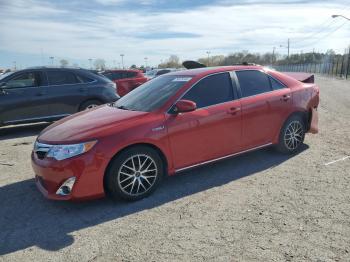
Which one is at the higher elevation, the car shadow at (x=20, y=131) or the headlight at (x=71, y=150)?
the headlight at (x=71, y=150)

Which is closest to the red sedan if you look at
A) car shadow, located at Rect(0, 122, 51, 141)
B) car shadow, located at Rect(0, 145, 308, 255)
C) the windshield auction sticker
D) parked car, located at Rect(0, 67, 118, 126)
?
the windshield auction sticker

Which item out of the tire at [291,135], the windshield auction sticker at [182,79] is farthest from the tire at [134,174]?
the tire at [291,135]

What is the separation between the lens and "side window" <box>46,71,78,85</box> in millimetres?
9570

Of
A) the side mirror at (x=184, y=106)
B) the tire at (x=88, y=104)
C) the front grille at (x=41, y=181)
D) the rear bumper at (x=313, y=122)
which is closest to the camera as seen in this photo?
the front grille at (x=41, y=181)

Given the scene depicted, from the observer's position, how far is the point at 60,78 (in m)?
9.67

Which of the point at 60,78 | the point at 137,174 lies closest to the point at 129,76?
the point at 60,78

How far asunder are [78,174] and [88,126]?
68 cm

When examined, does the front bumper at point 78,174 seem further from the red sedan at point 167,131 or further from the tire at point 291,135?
the tire at point 291,135

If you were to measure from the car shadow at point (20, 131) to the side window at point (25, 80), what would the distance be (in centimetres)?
126

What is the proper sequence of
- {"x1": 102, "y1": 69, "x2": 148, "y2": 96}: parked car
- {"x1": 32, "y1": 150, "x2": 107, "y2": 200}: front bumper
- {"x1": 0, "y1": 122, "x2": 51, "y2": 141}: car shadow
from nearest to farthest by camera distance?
{"x1": 32, "y1": 150, "x2": 107, "y2": 200}: front bumper → {"x1": 0, "y1": 122, "x2": 51, "y2": 141}: car shadow → {"x1": 102, "y1": 69, "x2": 148, "y2": 96}: parked car

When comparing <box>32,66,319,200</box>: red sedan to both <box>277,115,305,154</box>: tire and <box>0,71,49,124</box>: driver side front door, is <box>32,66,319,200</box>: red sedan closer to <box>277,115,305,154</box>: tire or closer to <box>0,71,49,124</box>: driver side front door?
<box>277,115,305,154</box>: tire

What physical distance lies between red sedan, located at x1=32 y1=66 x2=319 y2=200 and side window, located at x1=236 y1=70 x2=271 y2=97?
19mm

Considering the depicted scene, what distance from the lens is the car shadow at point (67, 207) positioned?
3.72 m

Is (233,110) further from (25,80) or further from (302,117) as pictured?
(25,80)
